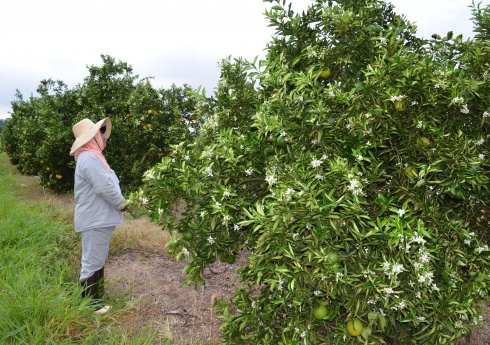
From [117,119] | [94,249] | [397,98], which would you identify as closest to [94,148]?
[94,249]

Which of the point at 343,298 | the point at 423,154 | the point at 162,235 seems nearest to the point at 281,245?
the point at 343,298

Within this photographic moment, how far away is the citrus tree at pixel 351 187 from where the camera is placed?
8.07 feet

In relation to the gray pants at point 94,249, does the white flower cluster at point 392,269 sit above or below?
above

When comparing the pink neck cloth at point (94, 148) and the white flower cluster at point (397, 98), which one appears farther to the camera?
the pink neck cloth at point (94, 148)

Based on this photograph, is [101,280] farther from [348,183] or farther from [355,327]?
[348,183]

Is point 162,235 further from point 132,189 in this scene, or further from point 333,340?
point 333,340

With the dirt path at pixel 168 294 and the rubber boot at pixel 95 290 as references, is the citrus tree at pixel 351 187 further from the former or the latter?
the rubber boot at pixel 95 290

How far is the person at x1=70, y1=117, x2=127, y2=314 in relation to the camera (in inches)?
174

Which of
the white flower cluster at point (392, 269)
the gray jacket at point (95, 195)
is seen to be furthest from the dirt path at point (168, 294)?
the white flower cluster at point (392, 269)

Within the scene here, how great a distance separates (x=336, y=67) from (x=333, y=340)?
1936 mm

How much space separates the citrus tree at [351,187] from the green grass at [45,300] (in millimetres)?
1539

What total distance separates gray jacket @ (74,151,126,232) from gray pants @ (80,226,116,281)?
0.31 ft

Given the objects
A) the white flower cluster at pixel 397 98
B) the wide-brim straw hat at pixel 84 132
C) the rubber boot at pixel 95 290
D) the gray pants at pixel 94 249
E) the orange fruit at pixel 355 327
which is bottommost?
the rubber boot at pixel 95 290

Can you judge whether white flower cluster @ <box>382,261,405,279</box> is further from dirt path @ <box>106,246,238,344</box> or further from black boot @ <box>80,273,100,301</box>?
black boot @ <box>80,273,100,301</box>
